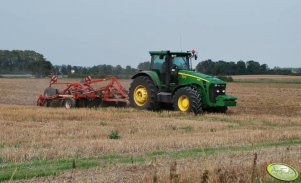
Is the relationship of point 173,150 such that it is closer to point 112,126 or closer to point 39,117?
point 112,126

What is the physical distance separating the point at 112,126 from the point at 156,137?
8.14 ft

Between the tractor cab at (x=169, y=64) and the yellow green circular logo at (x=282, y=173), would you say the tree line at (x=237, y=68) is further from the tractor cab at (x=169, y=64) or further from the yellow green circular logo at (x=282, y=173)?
the yellow green circular logo at (x=282, y=173)

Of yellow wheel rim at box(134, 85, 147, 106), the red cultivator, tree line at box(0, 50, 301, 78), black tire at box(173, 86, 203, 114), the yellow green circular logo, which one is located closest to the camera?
the yellow green circular logo

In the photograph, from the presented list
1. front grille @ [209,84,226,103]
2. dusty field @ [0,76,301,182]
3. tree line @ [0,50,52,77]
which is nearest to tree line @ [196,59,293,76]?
tree line @ [0,50,52,77]

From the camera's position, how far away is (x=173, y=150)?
9.98 m

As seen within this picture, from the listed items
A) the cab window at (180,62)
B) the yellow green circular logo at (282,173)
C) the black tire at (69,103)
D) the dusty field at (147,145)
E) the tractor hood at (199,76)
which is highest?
the cab window at (180,62)

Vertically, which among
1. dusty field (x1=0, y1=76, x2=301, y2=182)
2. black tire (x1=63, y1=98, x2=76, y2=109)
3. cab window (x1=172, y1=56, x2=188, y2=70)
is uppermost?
cab window (x1=172, y1=56, x2=188, y2=70)

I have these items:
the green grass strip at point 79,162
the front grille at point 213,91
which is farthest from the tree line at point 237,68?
the green grass strip at point 79,162

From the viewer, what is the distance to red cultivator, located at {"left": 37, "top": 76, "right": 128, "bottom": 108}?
20609 millimetres

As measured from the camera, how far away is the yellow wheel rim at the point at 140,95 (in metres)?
20.0

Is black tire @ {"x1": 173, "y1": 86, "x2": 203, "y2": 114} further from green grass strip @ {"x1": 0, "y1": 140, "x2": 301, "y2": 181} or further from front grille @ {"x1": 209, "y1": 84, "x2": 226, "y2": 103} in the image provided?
green grass strip @ {"x1": 0, "y1": 140, "x2": 301, "y2": 181}

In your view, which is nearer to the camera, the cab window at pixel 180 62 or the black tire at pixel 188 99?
the black tire at pixel 188 99

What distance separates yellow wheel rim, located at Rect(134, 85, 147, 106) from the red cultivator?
65cm

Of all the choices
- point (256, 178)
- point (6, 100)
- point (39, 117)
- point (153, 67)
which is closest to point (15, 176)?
point (256, 178)
